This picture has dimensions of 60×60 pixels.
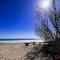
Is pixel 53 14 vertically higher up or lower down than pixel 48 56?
higher up

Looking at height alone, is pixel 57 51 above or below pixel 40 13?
below

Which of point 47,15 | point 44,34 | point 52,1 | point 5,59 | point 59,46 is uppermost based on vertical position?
point 52,1

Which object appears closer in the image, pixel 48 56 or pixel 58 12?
pixel 48 56

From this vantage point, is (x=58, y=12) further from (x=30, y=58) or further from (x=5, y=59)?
(x=5, y=59)

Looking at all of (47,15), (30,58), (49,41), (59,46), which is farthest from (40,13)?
(30,58)

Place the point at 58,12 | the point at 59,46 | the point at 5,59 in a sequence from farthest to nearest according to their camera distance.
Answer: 1. the point at 58,12
2. the point at 59,46
3. the point at 5,59

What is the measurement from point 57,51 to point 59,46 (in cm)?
55

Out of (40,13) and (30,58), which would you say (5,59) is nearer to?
(30,58)

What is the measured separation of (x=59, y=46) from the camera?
449 inches

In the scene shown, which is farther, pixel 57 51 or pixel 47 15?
pixel 47 15

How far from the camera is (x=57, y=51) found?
1102 centimetres

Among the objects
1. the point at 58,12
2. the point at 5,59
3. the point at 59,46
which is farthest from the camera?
the point at 58,12

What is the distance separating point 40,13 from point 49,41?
257 cm

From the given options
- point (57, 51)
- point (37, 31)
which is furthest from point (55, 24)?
point (57, 51)
